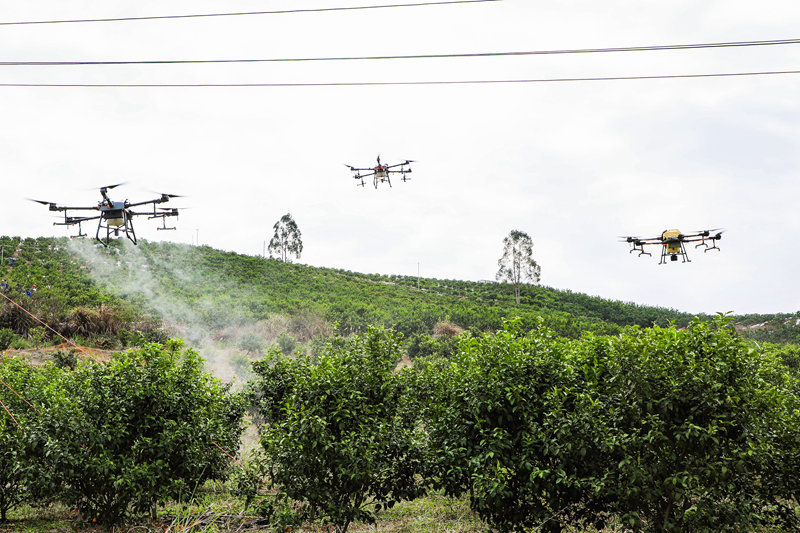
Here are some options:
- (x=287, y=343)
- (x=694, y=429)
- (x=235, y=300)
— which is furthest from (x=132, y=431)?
(x=235, y=300)

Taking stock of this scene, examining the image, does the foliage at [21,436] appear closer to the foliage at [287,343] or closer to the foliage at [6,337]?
the foliage at [6,337]

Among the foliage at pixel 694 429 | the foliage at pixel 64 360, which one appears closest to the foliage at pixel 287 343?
the foliage at pixel 64 360

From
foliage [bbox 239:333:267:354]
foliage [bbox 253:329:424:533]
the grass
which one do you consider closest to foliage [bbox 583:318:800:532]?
foliage [bbox 253:329:424:533]

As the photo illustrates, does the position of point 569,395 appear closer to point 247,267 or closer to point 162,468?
point 162,468

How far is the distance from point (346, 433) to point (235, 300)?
113 ft

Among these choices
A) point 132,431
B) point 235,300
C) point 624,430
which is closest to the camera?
point 624,430

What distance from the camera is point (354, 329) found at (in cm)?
3431

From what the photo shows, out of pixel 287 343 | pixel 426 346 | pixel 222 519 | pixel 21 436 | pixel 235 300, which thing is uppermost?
pixel 235 300

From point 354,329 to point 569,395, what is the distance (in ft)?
88.6

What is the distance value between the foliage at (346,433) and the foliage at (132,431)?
149cm

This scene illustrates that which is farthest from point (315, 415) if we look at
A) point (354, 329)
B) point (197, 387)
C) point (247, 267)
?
point (247, 267)

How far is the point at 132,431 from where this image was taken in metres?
8.59

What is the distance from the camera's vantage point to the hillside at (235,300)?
104 ft

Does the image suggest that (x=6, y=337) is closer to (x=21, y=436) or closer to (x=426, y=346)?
(x=426, y=346)
